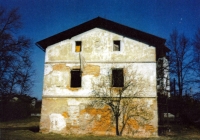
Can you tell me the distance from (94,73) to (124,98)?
2.72 meters

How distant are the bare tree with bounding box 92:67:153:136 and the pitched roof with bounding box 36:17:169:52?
8.29 ft

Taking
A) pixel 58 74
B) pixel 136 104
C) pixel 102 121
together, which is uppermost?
pixel 58 74

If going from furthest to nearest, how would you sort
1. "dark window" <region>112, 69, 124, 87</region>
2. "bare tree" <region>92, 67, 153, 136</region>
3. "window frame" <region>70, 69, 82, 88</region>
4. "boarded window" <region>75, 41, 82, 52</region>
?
"boarded window" <region>75, 41, 82, 52</region>, "window frame" <region>70, 69, 82, 88</region>, "dark window" <region>112, 69, 124, 87</region>, "bare tree" <region>92, 67, 153, 136</region>

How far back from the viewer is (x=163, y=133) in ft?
49.5

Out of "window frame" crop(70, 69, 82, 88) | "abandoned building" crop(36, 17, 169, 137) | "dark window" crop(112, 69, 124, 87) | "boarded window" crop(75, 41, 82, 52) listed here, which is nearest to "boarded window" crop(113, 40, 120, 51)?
"abandoned building" crop(36, 17, 169, 137)

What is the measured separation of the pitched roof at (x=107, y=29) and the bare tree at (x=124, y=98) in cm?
253

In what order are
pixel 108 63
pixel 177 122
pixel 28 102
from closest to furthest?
pixel 108 63 < pixel 177 122 < pixel 28 102

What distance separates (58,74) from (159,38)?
24.9 feet

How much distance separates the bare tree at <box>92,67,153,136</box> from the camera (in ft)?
45.4

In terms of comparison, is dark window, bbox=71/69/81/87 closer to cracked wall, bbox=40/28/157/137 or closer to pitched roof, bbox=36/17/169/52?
cracked wall, bbox=40/28/157/137

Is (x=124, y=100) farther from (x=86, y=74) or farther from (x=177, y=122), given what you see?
(x=177, y=122)

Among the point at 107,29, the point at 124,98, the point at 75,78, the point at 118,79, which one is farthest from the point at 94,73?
the point at 107,29

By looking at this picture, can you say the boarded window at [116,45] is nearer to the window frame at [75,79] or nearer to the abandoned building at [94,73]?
the abandoned building at [94,73]

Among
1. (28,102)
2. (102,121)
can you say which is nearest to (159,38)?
(102,121)
